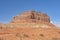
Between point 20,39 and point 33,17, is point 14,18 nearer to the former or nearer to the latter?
point 33,17

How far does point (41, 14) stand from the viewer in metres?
66.8

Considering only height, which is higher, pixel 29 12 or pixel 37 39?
pixel 29 12

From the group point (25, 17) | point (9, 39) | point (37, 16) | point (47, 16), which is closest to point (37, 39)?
point (9, 39)

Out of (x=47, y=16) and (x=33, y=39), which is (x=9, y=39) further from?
(x=47, y=16)

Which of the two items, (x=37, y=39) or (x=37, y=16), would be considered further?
(x=37, y=16)

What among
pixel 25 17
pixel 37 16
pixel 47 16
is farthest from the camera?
pixel 47 16

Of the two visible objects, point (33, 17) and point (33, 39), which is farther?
point (33, 17)

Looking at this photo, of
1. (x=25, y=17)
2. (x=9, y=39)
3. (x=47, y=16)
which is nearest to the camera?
(x=9, y=39)

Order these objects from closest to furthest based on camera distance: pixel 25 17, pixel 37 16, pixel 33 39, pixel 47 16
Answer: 1. pixel 33 39
2. pixel 25 17
3. pixel 37 16
4. pixel 47 16

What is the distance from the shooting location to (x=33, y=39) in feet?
80.5

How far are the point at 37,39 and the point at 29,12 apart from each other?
3829cm

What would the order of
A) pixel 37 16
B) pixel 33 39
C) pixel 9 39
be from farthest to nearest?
pixel 37 16 → pixel 33 39 → pixel 9 39

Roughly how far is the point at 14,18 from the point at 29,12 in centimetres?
636

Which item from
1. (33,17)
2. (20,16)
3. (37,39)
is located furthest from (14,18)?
(37,39)
